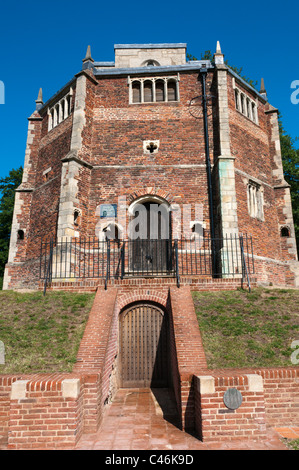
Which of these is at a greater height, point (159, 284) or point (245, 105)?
point (245, 105)

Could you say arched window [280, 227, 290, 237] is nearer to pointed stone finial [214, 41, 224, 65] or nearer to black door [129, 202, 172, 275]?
black door [129, 202, 172, 275]

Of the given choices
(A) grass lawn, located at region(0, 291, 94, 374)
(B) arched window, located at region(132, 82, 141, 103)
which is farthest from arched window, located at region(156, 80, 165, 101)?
(A) grass lawn, located at region(0, 291, 94, 374)

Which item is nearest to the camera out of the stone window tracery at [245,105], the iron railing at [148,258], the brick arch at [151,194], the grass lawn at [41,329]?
the grass lawn at [41,329]

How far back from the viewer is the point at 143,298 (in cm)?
865

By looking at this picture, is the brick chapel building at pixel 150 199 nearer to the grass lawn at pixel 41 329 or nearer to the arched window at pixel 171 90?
the arched window at pixel 171 90

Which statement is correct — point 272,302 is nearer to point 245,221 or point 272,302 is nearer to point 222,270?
point 222,270

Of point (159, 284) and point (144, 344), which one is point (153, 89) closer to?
point (159, 284)

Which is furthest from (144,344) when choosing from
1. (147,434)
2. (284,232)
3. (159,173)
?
(284,232)

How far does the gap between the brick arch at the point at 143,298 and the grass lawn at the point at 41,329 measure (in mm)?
Result: 827

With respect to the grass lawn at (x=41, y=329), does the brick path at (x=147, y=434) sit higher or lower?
lower

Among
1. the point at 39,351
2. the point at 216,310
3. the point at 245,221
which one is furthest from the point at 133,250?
the point at 39,351

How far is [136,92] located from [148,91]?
1.89 ft

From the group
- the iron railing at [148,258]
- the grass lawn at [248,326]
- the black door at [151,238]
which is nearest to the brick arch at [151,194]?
the black door at [151,238]

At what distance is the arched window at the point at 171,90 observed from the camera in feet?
49.8
